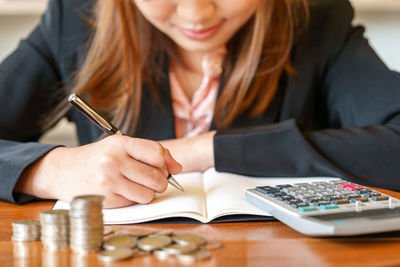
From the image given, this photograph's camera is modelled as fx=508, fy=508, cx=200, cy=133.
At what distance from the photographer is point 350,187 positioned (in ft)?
2.26

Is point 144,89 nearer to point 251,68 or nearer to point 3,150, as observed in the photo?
point 251,68

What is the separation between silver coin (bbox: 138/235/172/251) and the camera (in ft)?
1.67

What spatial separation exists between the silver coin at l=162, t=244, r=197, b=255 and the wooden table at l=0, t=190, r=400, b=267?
0.04 ft

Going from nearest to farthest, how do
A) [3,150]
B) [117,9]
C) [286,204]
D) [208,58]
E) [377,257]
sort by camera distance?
[377,257] → [286,204] → [3,150] → [117,9] → [208,58]

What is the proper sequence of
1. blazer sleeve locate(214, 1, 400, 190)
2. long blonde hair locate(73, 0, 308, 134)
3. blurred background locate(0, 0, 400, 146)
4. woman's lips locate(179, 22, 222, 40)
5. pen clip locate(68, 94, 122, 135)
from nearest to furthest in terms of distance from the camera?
pen clip locate(68, 94, 122, 135), blazer sleeve locate(214, 1, 400, 190), woman's lips locate(179, 22, 222, 40), long blonde hair locate(73, 0, 308, 134), blurred background locate(0, 0, 400, 146)

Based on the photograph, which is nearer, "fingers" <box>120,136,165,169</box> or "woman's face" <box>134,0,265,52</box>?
"fingers" <box>120,136,165,169</box>

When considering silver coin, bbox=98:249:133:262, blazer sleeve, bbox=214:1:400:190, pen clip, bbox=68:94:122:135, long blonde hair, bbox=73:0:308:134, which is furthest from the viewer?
long blonde hair, bbox=73:0:308:134

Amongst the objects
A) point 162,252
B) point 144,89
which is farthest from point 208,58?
point 162,252

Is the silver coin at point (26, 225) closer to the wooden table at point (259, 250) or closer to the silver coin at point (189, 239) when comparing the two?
the wooden table at point (259, 250)

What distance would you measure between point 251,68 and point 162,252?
0.69m

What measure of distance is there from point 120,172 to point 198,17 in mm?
374

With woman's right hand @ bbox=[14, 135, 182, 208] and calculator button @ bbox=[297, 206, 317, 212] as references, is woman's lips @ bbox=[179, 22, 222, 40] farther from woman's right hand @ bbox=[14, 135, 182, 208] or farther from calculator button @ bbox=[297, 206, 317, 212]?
calculator button @ bbox=[297, 206, 317, 212]

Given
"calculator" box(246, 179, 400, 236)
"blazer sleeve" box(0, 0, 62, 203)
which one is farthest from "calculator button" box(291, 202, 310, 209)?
"blazer sleeve" box(0, 0, 62, 203)

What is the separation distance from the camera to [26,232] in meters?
0.56
